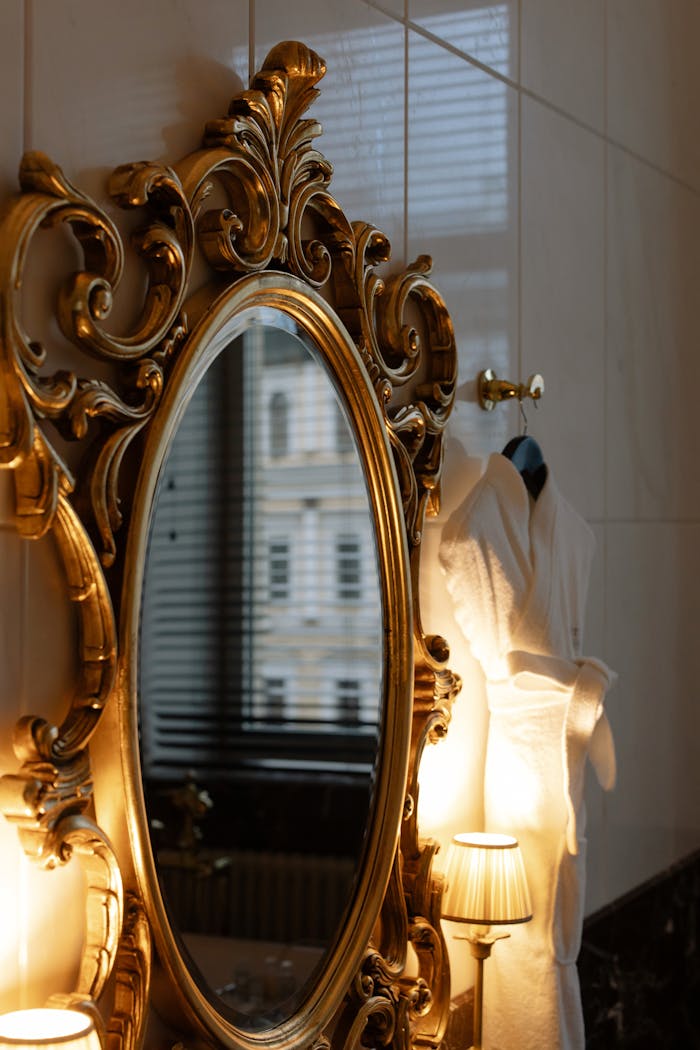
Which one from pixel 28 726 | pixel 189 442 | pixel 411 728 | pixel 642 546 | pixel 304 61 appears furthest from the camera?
pixel 642 546

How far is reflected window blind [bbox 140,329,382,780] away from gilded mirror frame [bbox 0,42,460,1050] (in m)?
0.03

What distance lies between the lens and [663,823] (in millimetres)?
2346

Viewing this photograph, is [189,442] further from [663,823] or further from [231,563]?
[663,823]

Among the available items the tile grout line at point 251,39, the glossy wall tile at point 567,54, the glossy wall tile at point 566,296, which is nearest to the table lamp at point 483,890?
the glossy wall tile at point 566,296

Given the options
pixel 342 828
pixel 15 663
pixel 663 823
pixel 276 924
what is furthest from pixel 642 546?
pixel 15 663

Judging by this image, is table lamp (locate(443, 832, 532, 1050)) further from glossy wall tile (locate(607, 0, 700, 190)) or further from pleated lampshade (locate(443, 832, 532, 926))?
glossy wall tile (locate(607, 0, 700, 190))

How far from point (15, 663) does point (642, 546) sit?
1465mm

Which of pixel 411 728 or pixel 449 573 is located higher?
pixel 449 573

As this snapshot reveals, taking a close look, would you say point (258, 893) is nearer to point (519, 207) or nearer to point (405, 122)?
point (405, 122)

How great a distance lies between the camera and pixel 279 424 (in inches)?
50.8

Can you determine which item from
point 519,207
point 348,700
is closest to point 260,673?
point 348,700

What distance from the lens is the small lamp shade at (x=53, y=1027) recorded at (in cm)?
92

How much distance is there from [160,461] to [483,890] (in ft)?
2.30

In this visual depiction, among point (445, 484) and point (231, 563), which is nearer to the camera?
point (231, 563)
